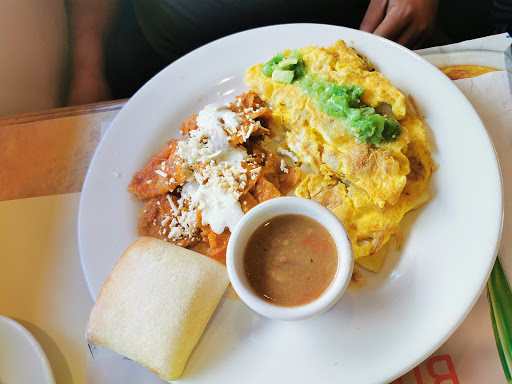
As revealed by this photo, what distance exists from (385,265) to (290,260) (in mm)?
488

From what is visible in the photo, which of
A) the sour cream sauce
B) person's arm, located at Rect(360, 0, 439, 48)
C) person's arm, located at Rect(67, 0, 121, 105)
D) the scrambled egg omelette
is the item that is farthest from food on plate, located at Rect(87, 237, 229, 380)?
person's arm, located at Rect(360, 0, 439, 48)

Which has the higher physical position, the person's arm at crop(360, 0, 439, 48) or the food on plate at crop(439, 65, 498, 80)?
the person's arm at crop(360, 0, 439, 48)

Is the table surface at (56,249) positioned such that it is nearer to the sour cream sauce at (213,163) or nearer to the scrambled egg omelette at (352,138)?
the scrambled egg omelette at (352,138)

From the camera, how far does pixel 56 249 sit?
2.13 metres

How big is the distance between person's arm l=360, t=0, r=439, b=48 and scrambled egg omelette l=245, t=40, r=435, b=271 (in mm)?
423

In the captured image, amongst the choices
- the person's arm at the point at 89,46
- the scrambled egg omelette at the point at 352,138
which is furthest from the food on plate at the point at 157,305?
the person's arm at the point at 89,46

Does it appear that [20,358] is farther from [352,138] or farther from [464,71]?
[464,71]

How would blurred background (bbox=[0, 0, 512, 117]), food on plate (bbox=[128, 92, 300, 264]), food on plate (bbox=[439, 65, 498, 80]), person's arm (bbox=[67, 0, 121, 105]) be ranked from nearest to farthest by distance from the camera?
food on plate (bbox=[128, 92, 300, 264])
food on plate (bbox=[439, 65, 498, 80])
blurred background (bbox=[0, 0, 512, 117])
person's arm (bbox=[67, 0, 121, 105])

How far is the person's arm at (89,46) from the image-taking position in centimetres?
279

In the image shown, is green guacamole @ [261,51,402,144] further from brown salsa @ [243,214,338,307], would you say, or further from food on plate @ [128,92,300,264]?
brown salsa @ [243,214,338,307]

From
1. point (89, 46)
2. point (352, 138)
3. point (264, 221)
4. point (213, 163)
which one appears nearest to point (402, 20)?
point (352, 138)

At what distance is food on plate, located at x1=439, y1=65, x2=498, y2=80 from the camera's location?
2.19 meters

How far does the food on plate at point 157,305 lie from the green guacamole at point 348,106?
90cm

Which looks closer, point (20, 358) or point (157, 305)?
point (157, 305)
